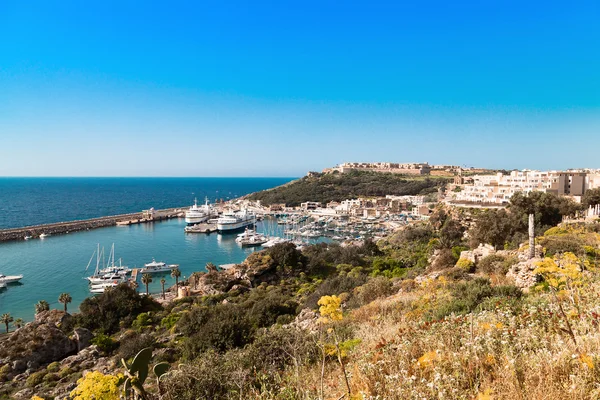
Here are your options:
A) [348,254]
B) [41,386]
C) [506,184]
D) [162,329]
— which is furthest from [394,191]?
[41,386]

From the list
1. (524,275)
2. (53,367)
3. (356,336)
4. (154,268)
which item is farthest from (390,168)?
(356,336)

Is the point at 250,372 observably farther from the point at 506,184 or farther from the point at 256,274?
the point at 506,184

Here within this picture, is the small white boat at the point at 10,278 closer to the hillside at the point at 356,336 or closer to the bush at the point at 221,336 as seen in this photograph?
the hillside at the point at 356,336

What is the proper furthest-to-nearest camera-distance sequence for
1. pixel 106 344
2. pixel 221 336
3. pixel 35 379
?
pixel 106 344
pixel 35 379
pixel 221 336

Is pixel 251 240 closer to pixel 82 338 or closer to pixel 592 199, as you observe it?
pixel 82 338

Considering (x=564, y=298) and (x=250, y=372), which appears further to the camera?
(x=250, y=372)

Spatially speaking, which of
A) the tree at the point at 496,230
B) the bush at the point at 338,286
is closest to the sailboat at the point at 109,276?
the bush at the point at 338,286

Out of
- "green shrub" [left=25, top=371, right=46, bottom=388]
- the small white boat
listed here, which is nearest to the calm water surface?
the small white boat
